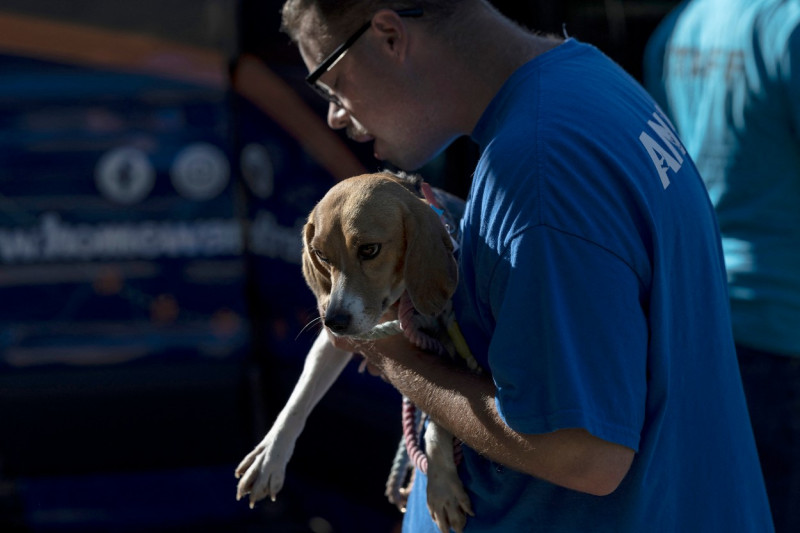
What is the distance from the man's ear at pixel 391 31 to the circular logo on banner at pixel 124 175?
258 centimetres

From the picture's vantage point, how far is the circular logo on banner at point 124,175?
4.08 m

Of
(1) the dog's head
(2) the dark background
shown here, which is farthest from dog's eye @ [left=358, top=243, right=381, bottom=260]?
(2) the dark background

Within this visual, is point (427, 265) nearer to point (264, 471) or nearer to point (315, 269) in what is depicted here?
point (315, 269)

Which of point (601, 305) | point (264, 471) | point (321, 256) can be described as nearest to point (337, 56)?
point (321, 256)

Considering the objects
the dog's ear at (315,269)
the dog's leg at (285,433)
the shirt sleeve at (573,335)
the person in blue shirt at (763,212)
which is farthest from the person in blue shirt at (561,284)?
the person in blue shirt at (763,212)

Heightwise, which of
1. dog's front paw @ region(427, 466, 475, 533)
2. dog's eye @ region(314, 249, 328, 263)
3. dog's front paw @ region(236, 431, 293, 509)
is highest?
dog's eye @ region(314, 249, 328, 263)

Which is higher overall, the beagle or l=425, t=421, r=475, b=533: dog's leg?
the beagle

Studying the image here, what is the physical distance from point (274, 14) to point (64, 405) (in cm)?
191

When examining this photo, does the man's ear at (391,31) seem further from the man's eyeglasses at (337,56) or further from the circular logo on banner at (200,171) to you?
the circular logo on banner at (200,171)

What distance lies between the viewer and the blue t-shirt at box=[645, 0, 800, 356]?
2.36 meters

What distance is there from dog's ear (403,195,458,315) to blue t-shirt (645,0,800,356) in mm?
1077

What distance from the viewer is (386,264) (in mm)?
1734

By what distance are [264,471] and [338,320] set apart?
494 mm

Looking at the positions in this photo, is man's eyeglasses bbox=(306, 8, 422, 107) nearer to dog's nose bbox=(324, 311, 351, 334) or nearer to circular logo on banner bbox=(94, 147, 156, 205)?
dog's nose bbox=(324, 311, 351, 334)
